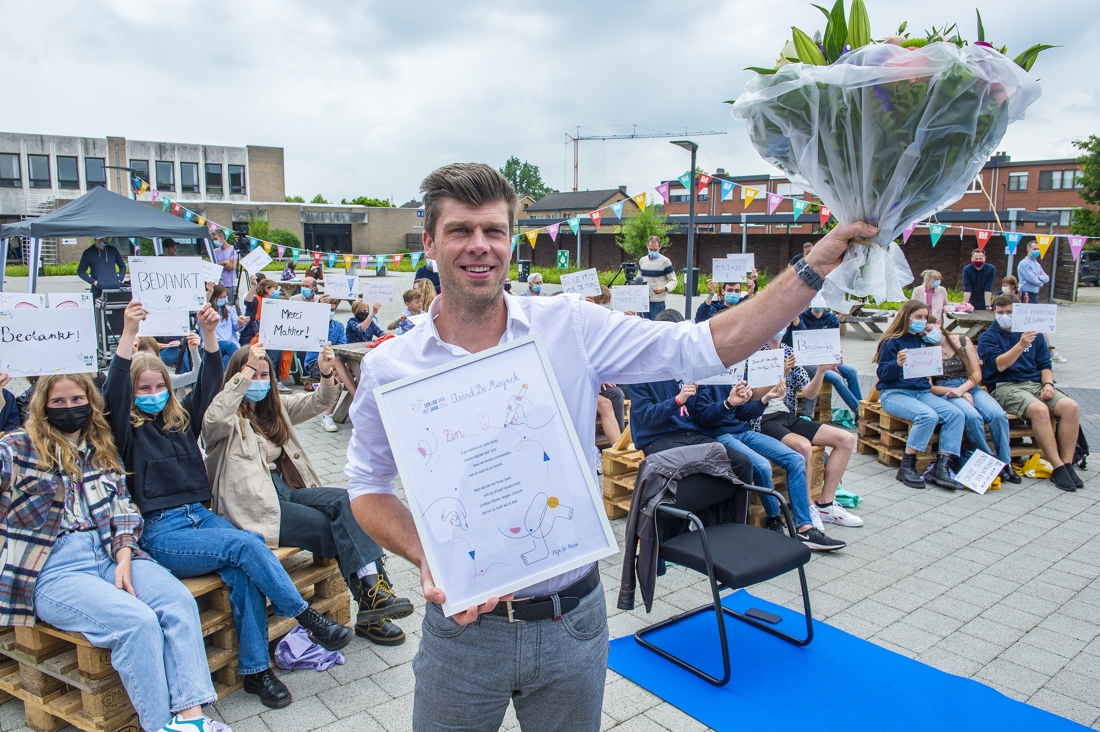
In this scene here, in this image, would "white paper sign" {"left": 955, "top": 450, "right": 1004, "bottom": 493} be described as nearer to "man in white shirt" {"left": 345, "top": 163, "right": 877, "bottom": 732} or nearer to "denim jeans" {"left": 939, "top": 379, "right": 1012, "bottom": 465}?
"denim jeans" {"left": 939, "top": 379, "right": 1012, "bottom": 465}

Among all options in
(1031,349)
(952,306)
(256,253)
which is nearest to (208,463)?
(1031,349)

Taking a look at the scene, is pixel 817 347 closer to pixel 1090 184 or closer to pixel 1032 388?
pixel 1032 388

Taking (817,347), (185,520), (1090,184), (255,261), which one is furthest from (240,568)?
(1090,184)

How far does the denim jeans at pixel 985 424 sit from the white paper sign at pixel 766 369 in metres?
2.70

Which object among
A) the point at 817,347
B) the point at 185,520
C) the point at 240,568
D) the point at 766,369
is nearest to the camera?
the point at 240,568

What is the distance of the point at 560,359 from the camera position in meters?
1.81

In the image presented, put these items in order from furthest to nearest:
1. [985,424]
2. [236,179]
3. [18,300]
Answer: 1. [236,179]
2. [985,424]
3. [18,300]

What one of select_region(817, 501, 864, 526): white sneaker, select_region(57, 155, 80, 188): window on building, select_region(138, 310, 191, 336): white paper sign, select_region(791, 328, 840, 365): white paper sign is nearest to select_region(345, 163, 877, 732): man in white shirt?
select_region(138, 310, 191, 336): white paper sign

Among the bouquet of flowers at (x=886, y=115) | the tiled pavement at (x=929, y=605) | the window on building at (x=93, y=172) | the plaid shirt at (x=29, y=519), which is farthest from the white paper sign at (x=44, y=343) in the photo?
the window on building at (x=93, y=172)

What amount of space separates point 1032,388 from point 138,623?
7.83 meters

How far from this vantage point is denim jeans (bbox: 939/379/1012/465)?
6.87m

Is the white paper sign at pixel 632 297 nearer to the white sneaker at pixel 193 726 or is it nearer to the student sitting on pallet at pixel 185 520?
the student sitting on pallet at pixel 185 520

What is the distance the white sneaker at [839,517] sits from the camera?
5.75 m

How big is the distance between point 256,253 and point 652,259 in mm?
6867
